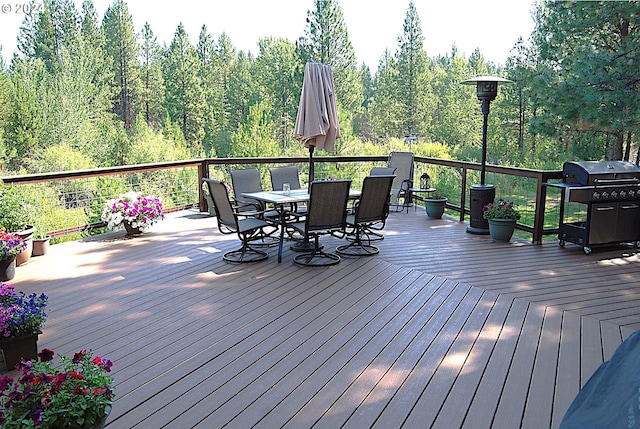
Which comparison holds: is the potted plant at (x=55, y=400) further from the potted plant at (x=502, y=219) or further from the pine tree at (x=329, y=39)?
the pine tree at (x=329, y=39)

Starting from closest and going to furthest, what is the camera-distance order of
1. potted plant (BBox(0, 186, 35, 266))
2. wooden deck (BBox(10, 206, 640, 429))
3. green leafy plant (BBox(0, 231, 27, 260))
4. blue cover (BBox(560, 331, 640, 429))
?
1. blue cover (BBox(560, 331, 640, 429))
2. wooden deck (BBox(10, 206, 640, 429))
3. green leafy plant (BBox(0, 231, 27, 260))
4. potted plant (BBox(0, 186, 35, 266))

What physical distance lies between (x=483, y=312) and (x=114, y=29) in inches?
1064

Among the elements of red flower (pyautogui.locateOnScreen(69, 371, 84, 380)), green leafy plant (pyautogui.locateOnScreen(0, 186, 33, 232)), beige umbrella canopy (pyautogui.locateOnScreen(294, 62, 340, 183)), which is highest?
beige umbrella canopy (pyautogui.locateOnScreen(294, 62, 340, 183))

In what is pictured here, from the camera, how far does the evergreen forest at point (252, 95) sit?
13773 mm

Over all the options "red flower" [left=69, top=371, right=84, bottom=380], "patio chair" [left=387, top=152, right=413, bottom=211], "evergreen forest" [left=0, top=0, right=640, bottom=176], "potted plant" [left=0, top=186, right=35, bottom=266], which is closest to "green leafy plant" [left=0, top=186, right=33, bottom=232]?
"potted plant" [left=0, top=186, right=35, bottom=266]

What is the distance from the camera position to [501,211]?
254 inches

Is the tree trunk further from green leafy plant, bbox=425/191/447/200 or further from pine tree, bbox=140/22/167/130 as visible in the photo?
pine tree, bbox=140/22/167/130

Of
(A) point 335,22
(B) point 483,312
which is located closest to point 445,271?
(B) point 483,312

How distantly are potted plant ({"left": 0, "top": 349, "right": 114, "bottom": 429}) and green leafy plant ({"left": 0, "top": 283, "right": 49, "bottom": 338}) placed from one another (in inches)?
44.2

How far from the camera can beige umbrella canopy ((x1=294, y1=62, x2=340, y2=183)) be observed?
6184mm

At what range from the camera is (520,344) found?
3.39 metres

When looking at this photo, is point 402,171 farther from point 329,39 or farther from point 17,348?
point 329,39

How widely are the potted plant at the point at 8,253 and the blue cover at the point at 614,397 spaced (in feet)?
15.0

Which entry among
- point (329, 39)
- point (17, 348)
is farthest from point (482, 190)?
point (329, 39)
